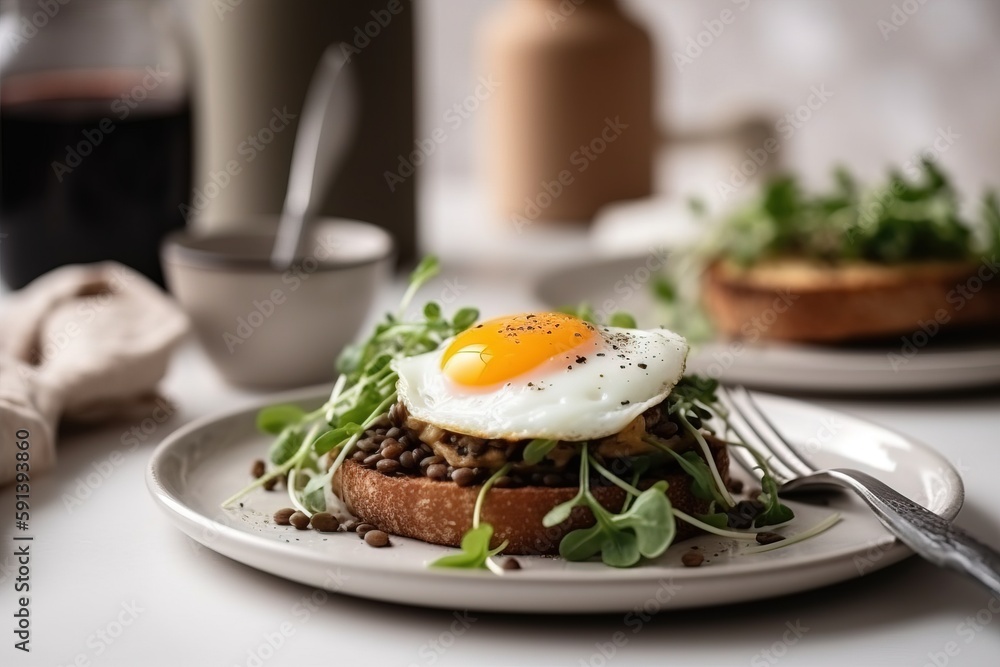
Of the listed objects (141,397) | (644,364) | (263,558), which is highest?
(644,364)

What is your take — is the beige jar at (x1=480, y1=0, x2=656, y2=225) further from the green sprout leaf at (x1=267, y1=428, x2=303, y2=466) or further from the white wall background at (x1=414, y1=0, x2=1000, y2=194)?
the green sprout leaf at (x1=267, y1=428, x2=303, y2=466)

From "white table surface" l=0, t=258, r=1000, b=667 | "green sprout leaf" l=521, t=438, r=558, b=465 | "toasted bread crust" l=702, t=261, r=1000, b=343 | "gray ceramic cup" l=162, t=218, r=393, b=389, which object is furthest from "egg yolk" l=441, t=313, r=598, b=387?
"toasted bread crust" l=702, t=261, r=1000, b=343

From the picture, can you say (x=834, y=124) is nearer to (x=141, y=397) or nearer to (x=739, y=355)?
(x=739, y=355)

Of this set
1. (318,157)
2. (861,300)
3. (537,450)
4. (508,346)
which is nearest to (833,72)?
(861,300)

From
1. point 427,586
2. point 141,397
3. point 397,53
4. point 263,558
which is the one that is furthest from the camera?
point 397,53

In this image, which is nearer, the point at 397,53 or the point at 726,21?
the point at 397,53

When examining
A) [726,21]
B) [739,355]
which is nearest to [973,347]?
[739,355]

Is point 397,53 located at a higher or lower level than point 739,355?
higher
